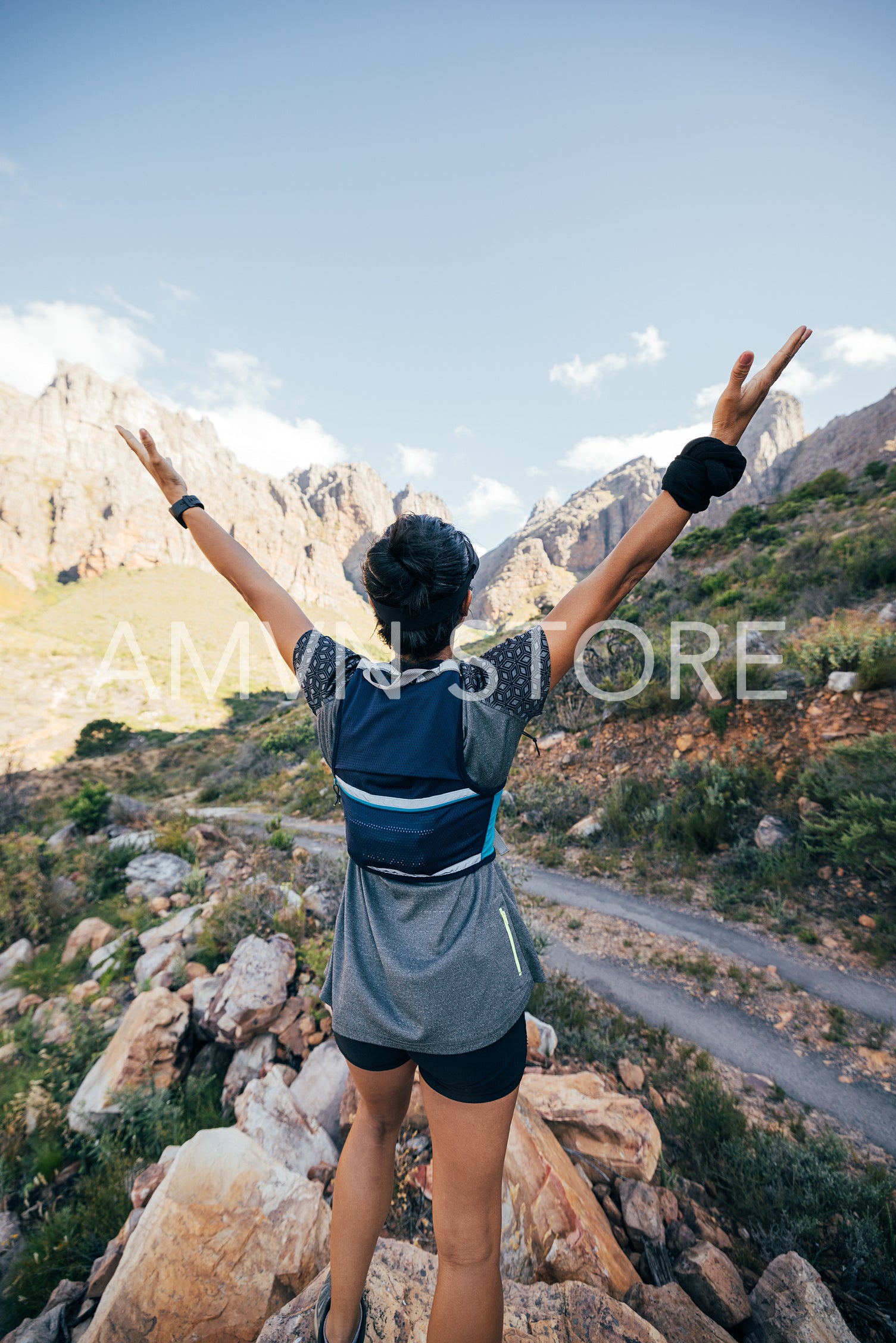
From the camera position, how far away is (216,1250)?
1976 millimetres

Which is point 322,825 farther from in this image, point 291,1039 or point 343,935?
point 343,935

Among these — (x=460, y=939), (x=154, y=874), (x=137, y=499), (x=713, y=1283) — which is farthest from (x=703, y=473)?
(x=137, y=499)

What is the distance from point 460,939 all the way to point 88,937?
6401 mm

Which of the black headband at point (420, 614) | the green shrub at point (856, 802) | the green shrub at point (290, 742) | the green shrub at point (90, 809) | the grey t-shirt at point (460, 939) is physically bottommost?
the green shrub at point (290, 742)

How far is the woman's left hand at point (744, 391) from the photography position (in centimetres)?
136

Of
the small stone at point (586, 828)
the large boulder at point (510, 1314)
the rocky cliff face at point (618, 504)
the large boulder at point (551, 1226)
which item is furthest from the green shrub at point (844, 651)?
the rocky cliff face at point (618, 504)

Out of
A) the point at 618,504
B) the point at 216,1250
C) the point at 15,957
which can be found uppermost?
the point at 618,504

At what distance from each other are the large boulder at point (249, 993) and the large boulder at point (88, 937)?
2.64 metres

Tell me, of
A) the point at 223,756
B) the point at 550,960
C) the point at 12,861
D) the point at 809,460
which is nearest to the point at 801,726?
the point at 550,960

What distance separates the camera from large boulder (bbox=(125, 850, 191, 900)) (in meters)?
6.50

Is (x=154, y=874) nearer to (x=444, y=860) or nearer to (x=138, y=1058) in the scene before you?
(x=138, y=1058)

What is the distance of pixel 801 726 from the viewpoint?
7.03m

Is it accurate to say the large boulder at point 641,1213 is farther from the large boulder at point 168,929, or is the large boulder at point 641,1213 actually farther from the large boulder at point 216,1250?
the large boulder at point 168,929

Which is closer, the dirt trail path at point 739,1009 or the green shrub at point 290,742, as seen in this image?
the dirt trail path at point 739,1009
